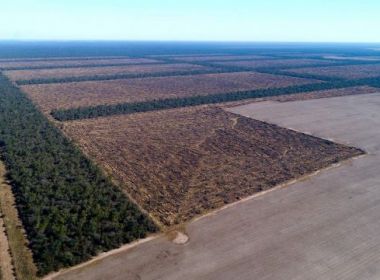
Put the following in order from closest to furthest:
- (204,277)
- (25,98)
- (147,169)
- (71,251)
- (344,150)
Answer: (204,277), (71,251), (147,169), (344,150), (25,98)

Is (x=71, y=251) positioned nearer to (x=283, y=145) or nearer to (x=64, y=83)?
(x=283, y=145)

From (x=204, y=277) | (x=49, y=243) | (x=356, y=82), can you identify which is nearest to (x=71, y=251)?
(x=49, y=243)

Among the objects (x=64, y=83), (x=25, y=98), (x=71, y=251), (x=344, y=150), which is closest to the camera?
(x=71, y=251)

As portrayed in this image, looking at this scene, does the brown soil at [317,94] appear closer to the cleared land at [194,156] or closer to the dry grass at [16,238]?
the cleared land at [194,156]

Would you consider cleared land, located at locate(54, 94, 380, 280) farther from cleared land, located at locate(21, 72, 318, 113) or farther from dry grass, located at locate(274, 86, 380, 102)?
cleared land, located at locate(21, 72, 318, 113)

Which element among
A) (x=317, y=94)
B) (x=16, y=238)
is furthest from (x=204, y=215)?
(x=317, y=94)

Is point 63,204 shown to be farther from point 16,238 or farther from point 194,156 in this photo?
point 194,156

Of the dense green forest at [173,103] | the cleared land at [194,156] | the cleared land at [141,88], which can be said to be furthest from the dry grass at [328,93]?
the cleared land at [194,156]
